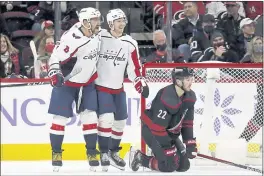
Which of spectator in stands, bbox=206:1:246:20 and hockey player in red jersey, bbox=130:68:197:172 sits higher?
spectator in stands, bbox=206:1:246:20

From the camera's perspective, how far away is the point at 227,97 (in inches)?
285

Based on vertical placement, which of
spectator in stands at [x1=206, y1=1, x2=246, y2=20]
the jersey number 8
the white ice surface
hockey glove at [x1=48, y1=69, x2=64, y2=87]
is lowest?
the white ice surface

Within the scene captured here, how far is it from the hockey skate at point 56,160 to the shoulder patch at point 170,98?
0.82 m

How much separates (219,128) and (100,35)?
3.86 feet

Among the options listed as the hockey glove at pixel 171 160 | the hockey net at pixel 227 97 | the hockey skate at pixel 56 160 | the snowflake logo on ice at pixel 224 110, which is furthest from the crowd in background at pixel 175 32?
the hockey glove at pixel 171 160

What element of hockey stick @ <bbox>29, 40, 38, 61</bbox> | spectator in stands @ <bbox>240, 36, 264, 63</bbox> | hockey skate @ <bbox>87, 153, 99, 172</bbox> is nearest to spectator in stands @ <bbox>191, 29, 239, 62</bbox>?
spectator in stands @ <bbox>240, 36, 264, 63</bbox>

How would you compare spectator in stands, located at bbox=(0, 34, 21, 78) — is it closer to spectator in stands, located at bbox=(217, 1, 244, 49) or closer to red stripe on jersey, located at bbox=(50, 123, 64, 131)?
red stripe on jersey, located at bbox=(50, 123, 64, 131)

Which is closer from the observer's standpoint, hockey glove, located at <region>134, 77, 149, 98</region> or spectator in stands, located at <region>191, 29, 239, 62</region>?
hockey glove, located at <region>134, 77, 149, 98</region>

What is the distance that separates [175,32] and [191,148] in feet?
5.40

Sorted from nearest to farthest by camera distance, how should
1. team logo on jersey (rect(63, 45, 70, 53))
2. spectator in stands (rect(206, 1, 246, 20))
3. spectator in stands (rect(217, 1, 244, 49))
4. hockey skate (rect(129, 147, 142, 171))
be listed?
team logo on jersey (rect(63, 45, 70, 53))
hockey skate (rect(129, 147, 142, 171))
spectator in stands (rect(217, 1, 244, 49))
spectator in stands (rect(206, 1, 246, 20))

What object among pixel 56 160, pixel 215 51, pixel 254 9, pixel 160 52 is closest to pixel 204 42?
pixel 215 51

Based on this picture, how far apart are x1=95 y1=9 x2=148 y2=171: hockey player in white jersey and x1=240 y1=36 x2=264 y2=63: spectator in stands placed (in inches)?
50.2

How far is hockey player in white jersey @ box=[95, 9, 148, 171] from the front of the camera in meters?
6.77

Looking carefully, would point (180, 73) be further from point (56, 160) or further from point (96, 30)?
point (56, 160)
